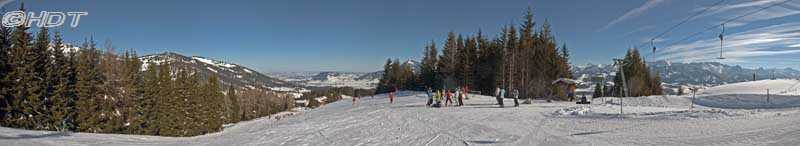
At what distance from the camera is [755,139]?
11484 mm

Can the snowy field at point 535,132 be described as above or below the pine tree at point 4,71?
below

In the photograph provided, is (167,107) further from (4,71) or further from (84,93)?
(4,71)

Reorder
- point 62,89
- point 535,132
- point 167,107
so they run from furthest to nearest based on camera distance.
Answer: point 167,107 → point 62,89 → point 535,132

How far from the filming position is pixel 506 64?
5647 centimetres

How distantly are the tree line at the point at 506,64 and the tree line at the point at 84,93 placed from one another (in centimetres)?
2113

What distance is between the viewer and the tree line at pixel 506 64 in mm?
55272

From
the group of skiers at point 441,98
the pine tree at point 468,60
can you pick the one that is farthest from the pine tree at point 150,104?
the pine tree at point 468,60

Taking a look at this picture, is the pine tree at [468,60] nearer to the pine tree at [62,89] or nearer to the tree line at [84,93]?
the tree line at [84,93]

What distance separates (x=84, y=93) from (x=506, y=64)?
42331 mm

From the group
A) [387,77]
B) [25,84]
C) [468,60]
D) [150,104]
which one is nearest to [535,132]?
[25,84]

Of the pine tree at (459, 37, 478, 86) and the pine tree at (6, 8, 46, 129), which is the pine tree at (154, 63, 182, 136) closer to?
the pine tree at (6, 8, 46, 129)

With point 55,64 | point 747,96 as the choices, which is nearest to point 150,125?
point 55,64

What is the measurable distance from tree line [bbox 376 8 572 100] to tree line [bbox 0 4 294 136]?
69.3 ft

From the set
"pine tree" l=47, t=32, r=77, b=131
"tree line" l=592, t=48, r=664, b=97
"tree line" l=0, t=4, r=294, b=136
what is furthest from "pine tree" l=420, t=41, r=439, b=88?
"pine tree" l=47, t=32, r=77, b=131
